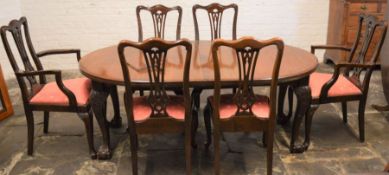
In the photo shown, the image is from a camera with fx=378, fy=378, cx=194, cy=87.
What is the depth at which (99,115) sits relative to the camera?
2.54m

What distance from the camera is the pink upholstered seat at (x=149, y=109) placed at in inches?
91.0

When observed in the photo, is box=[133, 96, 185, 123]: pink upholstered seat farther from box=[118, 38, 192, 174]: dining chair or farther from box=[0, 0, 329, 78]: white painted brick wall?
box=[0, 0, 329, 78]: white painted brick wall

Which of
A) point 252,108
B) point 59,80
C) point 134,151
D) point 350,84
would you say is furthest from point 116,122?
point 350,84

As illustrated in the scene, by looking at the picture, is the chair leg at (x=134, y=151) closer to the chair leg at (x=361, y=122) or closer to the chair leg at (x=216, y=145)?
the chair leg at (x=216, y=145)

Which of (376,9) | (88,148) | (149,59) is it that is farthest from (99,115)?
(376,9)

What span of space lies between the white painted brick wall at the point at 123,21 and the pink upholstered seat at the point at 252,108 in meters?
2.39

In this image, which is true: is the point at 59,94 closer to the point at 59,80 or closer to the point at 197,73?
the point at 59,80

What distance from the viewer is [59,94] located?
267 cm

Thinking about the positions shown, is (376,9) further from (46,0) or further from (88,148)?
(46,0)

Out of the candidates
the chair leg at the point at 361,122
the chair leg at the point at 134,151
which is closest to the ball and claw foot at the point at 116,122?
the chair leg at the point at 134,151

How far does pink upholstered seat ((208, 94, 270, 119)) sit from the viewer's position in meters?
2.31

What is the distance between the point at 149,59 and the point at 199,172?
881 mm

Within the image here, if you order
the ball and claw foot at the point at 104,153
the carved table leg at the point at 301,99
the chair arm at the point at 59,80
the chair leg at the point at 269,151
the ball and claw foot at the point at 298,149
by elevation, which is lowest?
the ball and claw foot at the point at 298,149

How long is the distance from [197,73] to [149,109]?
376 millimetres
